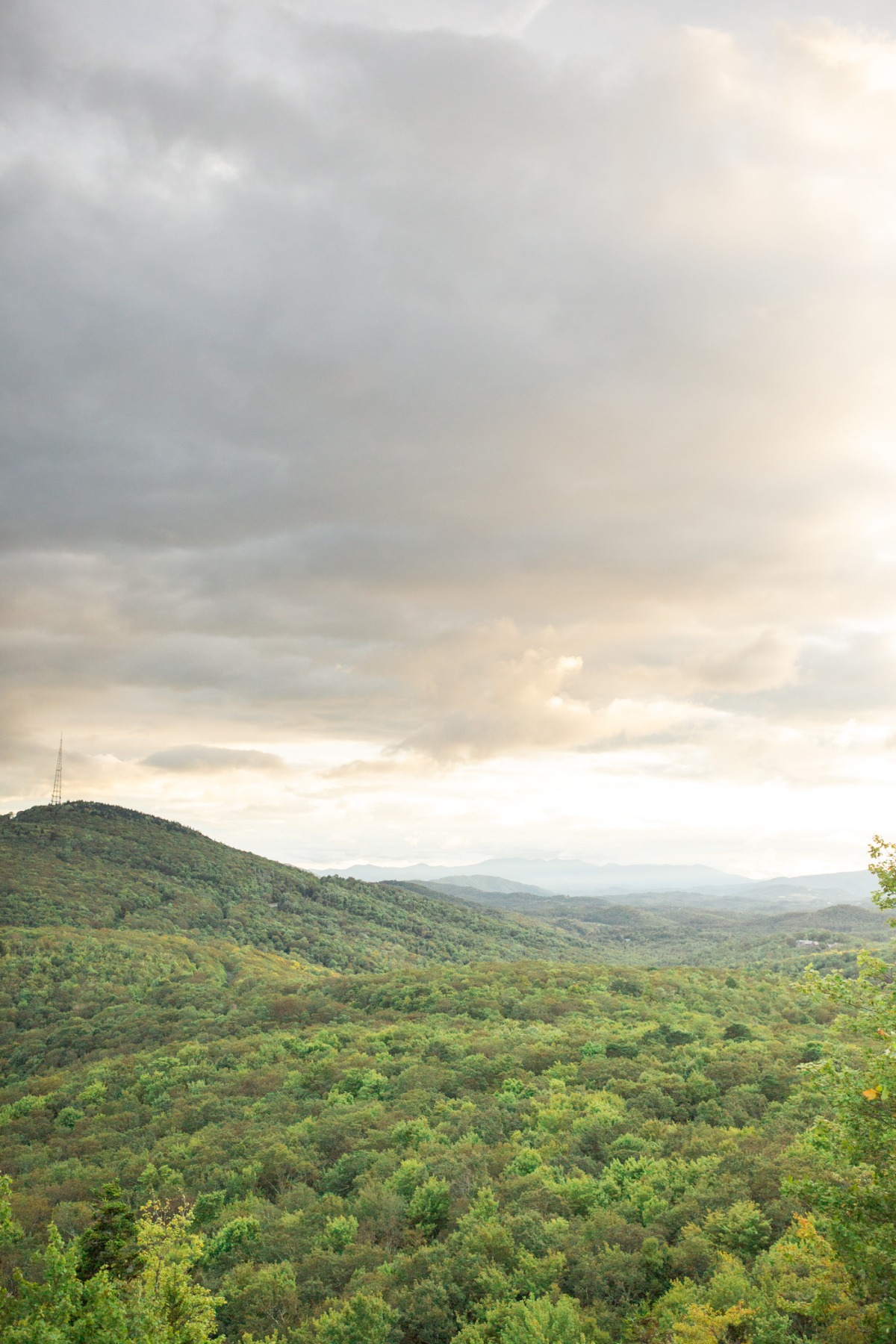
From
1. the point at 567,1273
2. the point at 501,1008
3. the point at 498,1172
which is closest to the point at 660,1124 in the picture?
the point at 498,1172

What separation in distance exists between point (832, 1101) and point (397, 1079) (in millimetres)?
50025

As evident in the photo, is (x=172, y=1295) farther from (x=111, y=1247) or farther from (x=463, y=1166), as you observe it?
(x=463, y=1166)

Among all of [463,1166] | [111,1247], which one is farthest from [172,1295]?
[463,1166]

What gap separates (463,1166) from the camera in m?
43.0

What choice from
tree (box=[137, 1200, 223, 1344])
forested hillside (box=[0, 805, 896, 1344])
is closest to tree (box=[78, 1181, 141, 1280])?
forested hillside (box=[0, 805, 896, 1344])

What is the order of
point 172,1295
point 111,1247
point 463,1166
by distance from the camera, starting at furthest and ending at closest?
1. point 463,1166
2. point 111,1247
3. point 172,1295

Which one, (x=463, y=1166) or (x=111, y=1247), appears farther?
(x=463, y=1166)

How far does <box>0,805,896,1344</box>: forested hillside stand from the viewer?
23766 millimetres

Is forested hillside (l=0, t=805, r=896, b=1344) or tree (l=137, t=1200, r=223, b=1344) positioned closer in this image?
forested hillside (l=0, t=805, r=896, b=1344)

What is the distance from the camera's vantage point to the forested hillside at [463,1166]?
2377cm

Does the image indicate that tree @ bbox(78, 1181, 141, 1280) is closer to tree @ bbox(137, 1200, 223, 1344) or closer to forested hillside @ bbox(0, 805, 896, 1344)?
forested hillside @ bbox(0, 805, 896, 1344)

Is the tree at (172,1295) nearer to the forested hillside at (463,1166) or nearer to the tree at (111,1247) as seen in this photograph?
the forested hillside at (463,1166)

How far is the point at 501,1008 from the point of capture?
8662 centimetres

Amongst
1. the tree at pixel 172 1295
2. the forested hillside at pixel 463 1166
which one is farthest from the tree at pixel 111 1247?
the tree at pixel 172 1295
